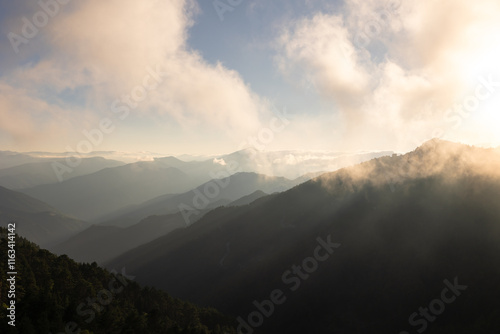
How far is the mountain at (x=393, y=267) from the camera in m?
108

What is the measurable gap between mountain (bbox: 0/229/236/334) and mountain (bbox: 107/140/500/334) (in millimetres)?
41149

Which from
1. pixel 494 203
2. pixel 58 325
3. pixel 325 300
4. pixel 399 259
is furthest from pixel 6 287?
pixel 494 203

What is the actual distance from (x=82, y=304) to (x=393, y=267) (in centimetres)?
13501

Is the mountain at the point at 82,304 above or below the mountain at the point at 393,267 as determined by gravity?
above

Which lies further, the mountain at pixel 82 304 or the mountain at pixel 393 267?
the mountain at pixel 393 267

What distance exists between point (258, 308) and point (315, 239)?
62.4 metres

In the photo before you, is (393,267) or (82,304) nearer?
(82,304)

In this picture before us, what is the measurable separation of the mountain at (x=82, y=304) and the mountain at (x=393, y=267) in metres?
41.1

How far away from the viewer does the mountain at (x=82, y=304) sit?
180ft

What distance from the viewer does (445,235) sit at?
438ft

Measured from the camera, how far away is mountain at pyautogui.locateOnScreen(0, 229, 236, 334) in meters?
54.8

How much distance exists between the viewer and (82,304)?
250 feet

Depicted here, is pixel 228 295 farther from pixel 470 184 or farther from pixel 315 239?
pixel 470 184

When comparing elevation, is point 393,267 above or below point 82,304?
below
